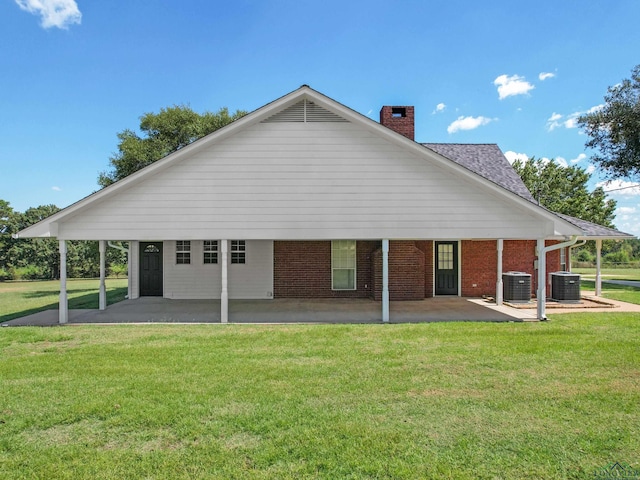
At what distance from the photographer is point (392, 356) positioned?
266 inches

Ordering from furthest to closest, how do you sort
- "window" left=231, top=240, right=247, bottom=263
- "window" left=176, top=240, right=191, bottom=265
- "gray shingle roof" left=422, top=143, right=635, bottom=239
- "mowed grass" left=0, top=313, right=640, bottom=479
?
"window" left=176, top=240, right=191, bottom=265, "window" left=231, top=240, right=247, bottom=263, "gray shingle roof" left=422, top=143, right=635, bottom=239, "mowed grass" left=0, top=313, right=640, bottom=479

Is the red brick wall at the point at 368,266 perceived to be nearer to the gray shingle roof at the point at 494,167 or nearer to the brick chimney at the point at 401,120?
the gray shingle roof at the point at 494,167

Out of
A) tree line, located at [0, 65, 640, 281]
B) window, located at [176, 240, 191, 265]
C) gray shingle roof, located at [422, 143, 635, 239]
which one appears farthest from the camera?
tree line, located at [0, 65, 640, 281]

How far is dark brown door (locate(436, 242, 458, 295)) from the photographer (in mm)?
14547

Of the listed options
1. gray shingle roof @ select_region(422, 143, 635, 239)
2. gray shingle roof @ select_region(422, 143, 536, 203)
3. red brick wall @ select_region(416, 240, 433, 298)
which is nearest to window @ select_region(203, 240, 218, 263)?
red brick wall @ select_region(416, 240, 433, 298)

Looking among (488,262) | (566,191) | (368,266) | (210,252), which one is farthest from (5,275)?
(566,191)

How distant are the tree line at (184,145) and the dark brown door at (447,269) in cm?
697

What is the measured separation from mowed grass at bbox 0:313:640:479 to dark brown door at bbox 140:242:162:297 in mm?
7338

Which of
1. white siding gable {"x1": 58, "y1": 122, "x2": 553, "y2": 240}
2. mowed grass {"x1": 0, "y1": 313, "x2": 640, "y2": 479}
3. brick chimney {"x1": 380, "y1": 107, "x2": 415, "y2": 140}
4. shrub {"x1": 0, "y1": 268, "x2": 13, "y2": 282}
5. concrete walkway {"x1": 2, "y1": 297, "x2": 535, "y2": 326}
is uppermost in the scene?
brick chimney {"x1": 380, "y1": 107, "x2": 415, "y2": 140}

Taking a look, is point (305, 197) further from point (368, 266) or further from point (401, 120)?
point (401, 120)

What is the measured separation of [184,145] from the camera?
25172mm

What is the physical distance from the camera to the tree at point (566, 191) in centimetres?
3259

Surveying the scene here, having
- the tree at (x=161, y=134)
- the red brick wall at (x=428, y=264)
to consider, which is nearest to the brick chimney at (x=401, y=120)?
the red brick wall at (x=428, y=264)

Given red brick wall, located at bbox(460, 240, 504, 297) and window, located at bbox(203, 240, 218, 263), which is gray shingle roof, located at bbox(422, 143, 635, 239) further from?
A: window, located at bbox(203, 240, 218, 263)
